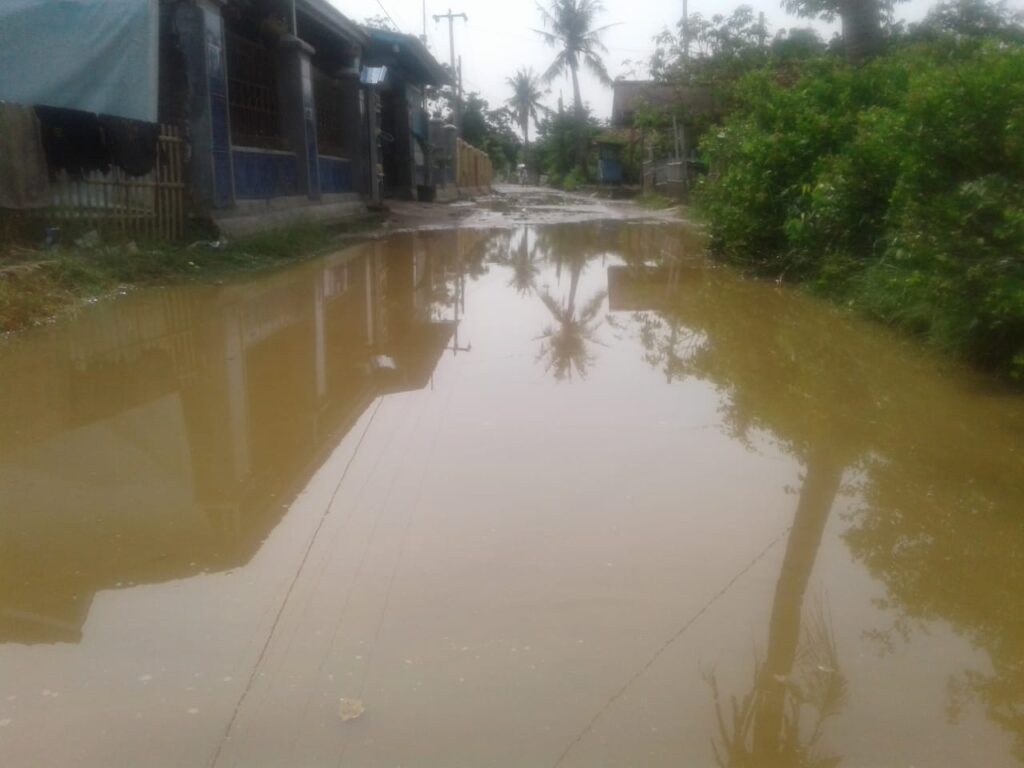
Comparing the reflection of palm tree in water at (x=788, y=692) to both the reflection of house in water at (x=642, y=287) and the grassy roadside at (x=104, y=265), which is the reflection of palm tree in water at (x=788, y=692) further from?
the reflection of house in water at (x=642, y=287)

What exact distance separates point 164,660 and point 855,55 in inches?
497

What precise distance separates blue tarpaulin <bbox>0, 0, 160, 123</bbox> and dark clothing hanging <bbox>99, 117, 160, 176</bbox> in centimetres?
39

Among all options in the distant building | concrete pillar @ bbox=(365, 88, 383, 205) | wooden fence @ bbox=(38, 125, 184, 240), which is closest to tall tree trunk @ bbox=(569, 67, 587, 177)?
the distant building

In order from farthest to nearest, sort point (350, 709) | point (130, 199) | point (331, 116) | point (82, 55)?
1. point (331, 116)
2. point (130, 199)
3. point (82, 55)
4. point (350, 709)

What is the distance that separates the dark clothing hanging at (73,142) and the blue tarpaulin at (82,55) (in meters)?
0.29

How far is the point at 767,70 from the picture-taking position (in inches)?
547

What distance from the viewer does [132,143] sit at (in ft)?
40.5

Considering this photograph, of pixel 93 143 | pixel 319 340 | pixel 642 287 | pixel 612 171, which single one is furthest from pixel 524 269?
pixel 612 171

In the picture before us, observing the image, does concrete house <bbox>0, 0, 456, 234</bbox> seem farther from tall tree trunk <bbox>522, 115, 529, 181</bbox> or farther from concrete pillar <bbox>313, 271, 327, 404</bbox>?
tall tree trunk <bbox>522, 115, 529, 181</bbox>

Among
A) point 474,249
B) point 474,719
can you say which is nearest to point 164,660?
point 474,719

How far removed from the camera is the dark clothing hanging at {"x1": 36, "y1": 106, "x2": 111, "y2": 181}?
11.4 m

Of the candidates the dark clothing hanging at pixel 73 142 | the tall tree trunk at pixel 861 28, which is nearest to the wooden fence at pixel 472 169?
the tall tree trunk at pixel 861 28

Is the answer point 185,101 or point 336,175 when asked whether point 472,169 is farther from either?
point 185,101

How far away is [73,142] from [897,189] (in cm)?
871
